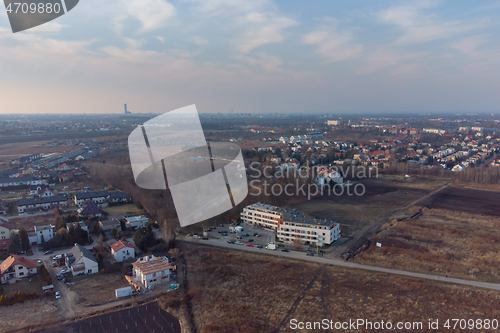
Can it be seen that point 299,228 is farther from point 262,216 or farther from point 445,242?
point 445,242

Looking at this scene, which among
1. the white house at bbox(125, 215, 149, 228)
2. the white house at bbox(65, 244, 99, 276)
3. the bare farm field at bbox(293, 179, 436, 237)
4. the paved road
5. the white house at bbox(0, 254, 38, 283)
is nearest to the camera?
the paved road

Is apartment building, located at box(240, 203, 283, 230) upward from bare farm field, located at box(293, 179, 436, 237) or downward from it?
upward

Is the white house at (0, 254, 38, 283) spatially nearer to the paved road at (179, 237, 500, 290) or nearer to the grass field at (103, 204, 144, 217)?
the paved road at (179, 237, 500, 290)

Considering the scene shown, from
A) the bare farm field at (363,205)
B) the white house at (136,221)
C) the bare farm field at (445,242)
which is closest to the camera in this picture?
the bare farm field at (445,242)

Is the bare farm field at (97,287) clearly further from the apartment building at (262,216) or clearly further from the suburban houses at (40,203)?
the suburban houses at (40,203)

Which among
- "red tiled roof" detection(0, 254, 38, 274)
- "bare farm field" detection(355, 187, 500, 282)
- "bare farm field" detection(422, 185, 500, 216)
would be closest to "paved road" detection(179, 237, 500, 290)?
"bare farm field" detection(355, 187, 500, 282)

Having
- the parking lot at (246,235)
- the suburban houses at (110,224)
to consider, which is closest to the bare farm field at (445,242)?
the parking lot at (246,235)

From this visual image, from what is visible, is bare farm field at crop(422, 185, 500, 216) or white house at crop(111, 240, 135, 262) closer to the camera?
white house at crop(111, 240, 135, 262)

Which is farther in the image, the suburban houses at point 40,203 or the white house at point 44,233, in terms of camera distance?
the suburban houses at point 40,203
